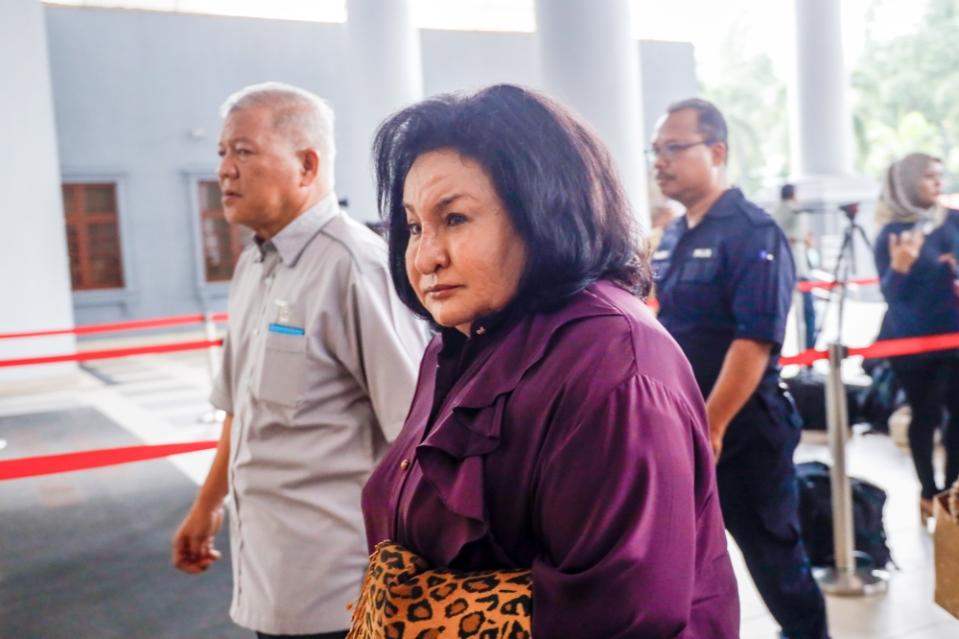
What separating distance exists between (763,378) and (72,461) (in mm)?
2165

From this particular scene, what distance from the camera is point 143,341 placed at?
17.4m

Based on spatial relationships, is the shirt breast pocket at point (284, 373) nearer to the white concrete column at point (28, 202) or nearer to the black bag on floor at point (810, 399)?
the black bag on floor at point (810, 399)

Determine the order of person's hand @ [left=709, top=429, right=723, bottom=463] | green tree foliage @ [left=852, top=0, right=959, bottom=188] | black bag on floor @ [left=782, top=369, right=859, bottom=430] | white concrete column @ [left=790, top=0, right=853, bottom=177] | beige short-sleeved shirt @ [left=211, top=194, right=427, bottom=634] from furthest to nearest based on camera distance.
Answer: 1. green tree foliage @ [left=852, top=0, right=959, bottom=188]
2. white concrete column @ [left=790, top=0, right=853, bottom=177]
3. black bag on floor @ [left=782, top=369, right=859, bottom=430]
4. person's hand @ [left=709, top=429, right=723, bottom=463]
5. beige short-sleeved shirt @ [left=211, top=194, right=427, bottom=634]

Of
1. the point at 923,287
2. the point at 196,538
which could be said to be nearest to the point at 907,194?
the point at 923,287

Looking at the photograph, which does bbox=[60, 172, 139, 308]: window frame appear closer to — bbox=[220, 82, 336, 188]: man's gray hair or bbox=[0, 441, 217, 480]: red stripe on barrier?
bbox=[0, 441, 217, 480]: red stripe on barrier

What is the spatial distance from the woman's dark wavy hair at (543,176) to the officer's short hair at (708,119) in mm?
1922

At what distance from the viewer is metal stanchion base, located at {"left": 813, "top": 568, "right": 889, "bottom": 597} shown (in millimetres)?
4035

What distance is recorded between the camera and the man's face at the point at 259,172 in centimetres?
249

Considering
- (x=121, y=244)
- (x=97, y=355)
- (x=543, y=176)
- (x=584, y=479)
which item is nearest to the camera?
(x=584, y=479)

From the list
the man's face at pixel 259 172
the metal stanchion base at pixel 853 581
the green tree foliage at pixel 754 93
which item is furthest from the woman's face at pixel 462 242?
the green tree foliage at pixel 754 93

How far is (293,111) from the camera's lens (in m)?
2.54

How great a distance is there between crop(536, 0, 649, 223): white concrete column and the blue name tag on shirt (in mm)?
2776

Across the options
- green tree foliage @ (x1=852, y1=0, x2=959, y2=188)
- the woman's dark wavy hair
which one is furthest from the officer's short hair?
green tree foliage @ (x1=852, y1=0, x2=959, y2=188)

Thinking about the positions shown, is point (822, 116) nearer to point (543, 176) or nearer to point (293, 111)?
point (293, 111)
